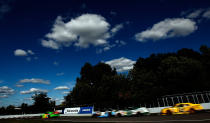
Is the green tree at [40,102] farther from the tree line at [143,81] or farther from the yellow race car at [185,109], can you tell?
the yellow race car at [185,109]

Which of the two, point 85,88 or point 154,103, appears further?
point 85,88

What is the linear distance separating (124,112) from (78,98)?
39.4m

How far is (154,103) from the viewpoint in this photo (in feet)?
82.8

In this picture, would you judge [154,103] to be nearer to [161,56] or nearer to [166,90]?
[166,90]

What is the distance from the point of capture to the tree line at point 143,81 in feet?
116

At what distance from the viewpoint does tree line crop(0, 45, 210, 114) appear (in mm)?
35484

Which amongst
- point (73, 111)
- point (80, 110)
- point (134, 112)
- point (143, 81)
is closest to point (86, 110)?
point (80, 110)

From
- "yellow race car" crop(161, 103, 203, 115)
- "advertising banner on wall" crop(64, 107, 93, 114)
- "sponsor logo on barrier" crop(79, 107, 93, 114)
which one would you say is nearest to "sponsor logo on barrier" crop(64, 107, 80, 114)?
"advertising banner on wall" crop(64, 107, 93, 114)

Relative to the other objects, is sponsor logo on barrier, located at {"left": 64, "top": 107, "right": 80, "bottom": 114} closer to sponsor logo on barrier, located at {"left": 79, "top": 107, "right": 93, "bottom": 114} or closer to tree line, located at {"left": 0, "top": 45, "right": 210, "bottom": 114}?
sponsor logo on barrier, located at {"left": 79, "top": 107, "right": 93, "bottom": 114}

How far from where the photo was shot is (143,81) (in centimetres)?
3916

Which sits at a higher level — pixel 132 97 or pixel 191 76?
pixel 191 76

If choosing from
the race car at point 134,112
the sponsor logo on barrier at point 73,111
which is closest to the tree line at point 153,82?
the sponsor logo on barrier at point 73,111

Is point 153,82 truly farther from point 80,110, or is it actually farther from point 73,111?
point 73,111

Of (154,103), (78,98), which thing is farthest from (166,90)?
(78,98)
